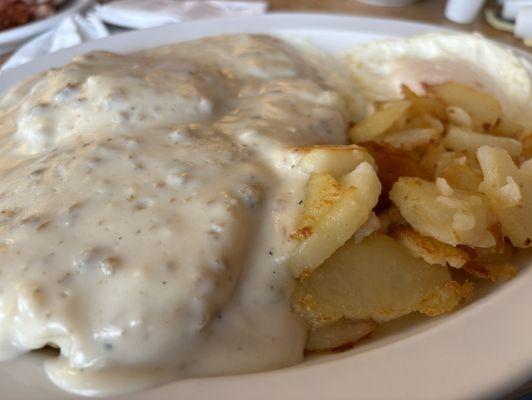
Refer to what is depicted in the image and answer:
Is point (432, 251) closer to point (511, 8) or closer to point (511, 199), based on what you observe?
point (511, 199)

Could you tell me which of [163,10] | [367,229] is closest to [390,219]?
[367,229]

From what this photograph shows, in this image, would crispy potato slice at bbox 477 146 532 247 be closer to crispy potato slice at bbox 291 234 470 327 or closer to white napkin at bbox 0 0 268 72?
crispy potato slice at bbox 291 234 470 327

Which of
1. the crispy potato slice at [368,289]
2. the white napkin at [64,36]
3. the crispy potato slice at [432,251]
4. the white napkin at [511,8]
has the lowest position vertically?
the white napkin at [511,8]

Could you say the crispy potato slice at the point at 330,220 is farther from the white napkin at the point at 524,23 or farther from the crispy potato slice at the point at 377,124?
the white napkin at the point at 524,23

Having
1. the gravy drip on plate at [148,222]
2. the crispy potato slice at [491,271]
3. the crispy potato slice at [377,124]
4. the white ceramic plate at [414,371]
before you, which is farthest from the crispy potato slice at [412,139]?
the white ceramic plate at [414,371]

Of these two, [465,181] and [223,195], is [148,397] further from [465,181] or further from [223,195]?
[465,181]

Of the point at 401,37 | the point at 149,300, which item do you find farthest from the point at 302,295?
the point at 401,37

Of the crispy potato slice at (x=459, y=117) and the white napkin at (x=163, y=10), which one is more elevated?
the crispy potato slice at (x=459, y=117)
